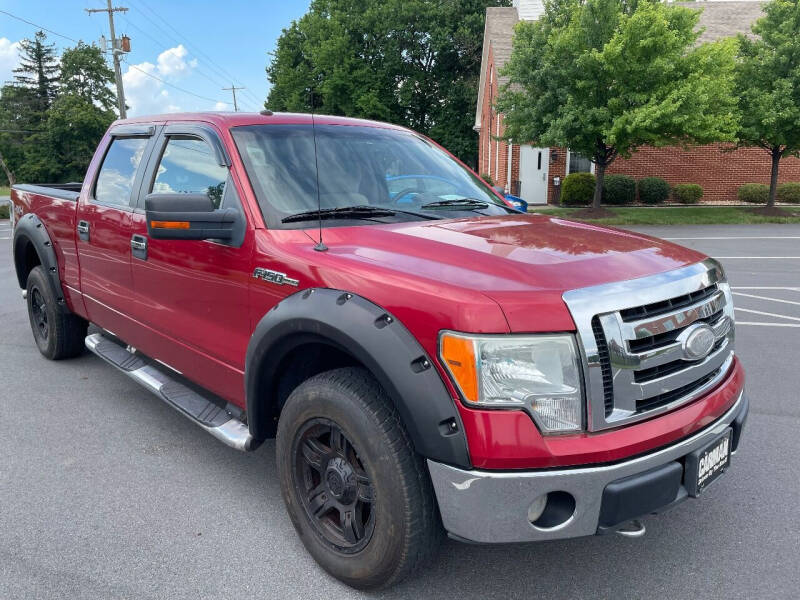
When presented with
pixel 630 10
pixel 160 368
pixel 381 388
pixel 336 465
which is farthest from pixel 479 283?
pixel 630 10

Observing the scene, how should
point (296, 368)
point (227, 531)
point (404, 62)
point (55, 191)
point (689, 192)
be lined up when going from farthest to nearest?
point (404, 62), point (689, 192), point (55, 191), point (227, 531), point (296, 368)

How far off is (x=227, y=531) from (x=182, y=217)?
1453 mm

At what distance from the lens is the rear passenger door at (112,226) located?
394cm

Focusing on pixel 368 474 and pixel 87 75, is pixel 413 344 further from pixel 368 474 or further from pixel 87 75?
pixel 87 75

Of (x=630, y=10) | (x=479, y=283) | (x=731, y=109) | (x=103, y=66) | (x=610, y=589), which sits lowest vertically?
(x=610, y=589)

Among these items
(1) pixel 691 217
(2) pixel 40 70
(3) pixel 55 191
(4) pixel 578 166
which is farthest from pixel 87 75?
(3) pixel 55 191

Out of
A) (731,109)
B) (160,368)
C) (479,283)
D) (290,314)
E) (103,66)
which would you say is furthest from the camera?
(103,66)

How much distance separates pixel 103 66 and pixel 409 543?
77.6 meters

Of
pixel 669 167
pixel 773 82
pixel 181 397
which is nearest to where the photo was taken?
pixel 181 397

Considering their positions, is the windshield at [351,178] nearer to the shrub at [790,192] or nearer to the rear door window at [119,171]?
the rear door window at [119,171]

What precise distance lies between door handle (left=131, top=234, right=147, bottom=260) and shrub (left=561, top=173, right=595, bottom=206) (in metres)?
20.8

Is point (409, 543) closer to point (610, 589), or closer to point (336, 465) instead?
point (336, 465)

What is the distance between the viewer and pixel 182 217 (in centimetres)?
271

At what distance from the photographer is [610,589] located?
8.43 ft
